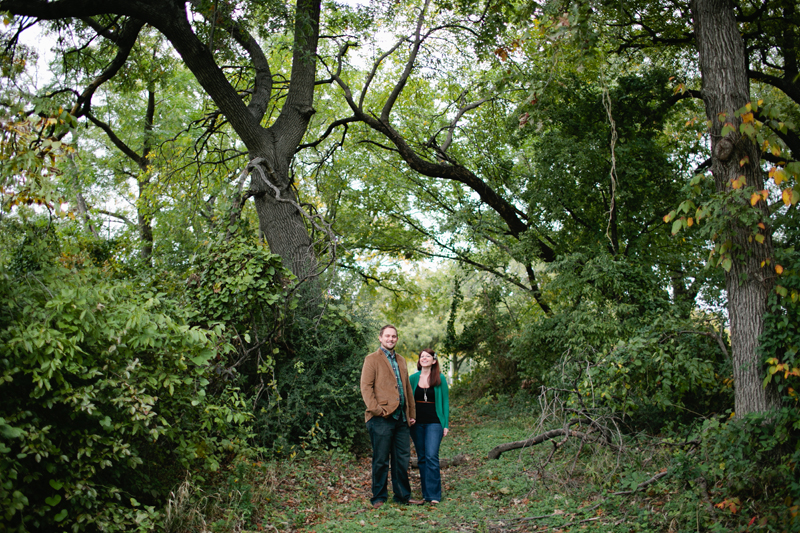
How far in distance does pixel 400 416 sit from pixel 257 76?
736cm

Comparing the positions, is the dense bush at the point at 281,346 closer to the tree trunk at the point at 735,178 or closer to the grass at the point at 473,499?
the grass at the point at 473,499

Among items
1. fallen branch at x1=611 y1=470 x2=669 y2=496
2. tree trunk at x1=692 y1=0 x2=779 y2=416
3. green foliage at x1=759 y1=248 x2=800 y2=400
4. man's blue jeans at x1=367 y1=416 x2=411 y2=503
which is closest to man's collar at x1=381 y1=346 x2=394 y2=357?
man's blue jeans at x1=367 y1=416 x2=411 y2=503

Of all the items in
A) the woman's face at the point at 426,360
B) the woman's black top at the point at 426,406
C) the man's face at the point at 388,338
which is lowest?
the woman's black top at the point at 426,406

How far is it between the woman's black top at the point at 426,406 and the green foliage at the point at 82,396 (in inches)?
99.2

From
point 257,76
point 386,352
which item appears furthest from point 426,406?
point 257,76

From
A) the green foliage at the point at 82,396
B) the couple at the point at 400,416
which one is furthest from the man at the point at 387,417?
the green foliage at the point at 82,396

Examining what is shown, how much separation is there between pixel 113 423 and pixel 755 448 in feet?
17.5

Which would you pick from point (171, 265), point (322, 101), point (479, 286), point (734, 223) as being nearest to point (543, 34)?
point (734, 223)

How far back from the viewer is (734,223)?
535 centimetres

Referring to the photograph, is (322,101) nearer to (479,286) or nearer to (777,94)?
(479,286)

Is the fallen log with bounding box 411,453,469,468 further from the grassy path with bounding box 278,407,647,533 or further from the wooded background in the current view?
the wooded background

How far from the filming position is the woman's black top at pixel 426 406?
6.90 meters

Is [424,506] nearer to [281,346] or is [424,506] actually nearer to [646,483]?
[646,483]

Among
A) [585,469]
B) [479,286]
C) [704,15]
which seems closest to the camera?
[704,15]
